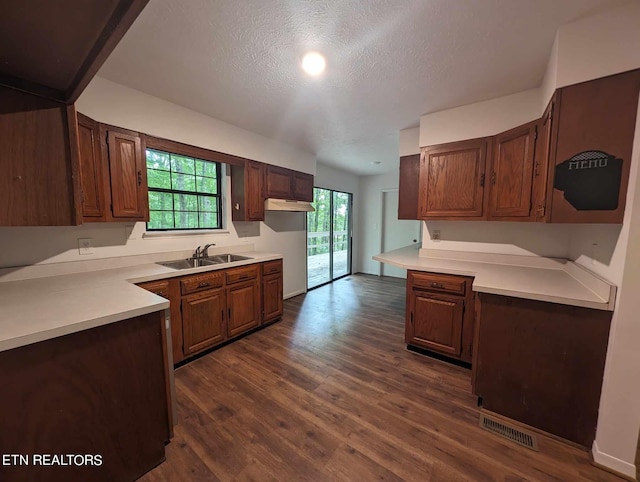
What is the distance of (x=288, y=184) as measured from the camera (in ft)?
12.4

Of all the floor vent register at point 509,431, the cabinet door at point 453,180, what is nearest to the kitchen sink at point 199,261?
the cabinet door at point 453,180

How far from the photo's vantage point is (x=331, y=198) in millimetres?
5449

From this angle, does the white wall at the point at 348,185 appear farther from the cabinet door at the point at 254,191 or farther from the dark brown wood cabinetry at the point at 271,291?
the dark brown wood cabinetry at the point at 271,291

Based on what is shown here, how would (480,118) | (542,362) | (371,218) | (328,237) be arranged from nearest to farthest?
Answer: (542,362) < (480,118) < (328,237) < (371,218)

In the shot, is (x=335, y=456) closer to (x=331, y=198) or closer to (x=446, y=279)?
(x=446, y=279)

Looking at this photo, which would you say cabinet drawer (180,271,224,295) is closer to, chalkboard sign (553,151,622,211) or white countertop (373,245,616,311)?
white countertop (373,245,616,311)

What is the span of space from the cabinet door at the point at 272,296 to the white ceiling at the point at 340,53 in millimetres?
1970

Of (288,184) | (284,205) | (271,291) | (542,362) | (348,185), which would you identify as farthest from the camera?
(348,185)

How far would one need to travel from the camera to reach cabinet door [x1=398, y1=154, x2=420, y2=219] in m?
3.08

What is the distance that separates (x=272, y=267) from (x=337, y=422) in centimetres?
193

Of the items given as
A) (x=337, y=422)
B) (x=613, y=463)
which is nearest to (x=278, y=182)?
(x=337, y=422)

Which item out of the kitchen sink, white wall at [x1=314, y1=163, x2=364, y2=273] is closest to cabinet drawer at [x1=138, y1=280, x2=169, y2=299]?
the kitchen sink

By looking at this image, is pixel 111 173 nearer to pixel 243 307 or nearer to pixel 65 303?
pixel 65 303

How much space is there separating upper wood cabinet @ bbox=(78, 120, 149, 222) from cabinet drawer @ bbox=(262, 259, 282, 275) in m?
1.35
